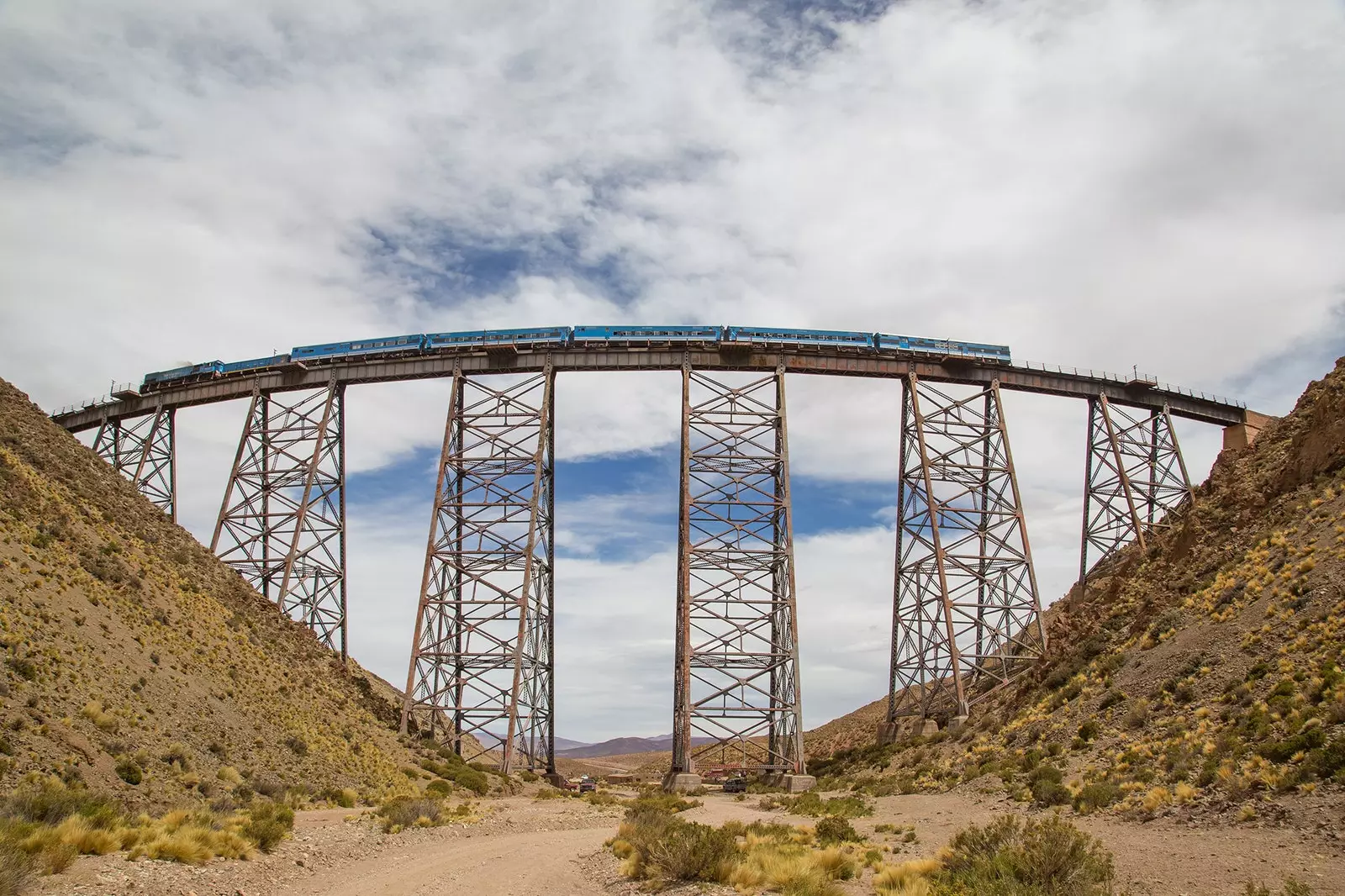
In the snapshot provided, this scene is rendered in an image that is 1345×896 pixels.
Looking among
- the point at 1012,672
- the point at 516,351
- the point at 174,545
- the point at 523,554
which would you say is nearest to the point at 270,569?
the point at 174,545

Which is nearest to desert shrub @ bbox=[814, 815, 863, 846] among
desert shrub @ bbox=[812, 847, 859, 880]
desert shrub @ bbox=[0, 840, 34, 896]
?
desert shrub @ bbox=[812, 847, 859, 880]

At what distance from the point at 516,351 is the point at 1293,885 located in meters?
26.8

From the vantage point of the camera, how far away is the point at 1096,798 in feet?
44.2

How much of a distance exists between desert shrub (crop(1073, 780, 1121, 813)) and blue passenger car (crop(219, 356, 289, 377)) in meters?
30.3

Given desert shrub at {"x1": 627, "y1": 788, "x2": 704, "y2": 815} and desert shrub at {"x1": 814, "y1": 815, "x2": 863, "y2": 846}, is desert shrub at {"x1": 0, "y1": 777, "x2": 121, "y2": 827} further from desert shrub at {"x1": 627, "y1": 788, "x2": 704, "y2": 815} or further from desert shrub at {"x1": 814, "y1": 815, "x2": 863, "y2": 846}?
desert shrub at {"x1": 627, "y1": 788, "x2": 704, "y2": 815}

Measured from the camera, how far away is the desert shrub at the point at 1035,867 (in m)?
8.18

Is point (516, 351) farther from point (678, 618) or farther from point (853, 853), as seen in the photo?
point (853, 853)

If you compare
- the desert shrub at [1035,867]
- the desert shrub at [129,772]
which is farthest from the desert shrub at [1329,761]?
the desert shrub at [129,772]

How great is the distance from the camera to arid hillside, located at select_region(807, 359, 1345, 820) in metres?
11.8

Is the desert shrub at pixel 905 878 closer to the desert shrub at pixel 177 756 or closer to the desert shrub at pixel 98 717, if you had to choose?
the desert shrub at pixel 177 756

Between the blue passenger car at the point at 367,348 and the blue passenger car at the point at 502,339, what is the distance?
1.97 feet

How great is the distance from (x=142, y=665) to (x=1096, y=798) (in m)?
17.8

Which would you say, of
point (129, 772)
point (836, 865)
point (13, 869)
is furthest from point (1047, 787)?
point (129, 772)

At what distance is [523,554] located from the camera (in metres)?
28.4
